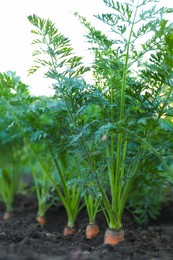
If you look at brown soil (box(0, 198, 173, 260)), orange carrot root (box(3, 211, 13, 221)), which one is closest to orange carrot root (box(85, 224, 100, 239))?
brown soil (box(0, 198, 173, 260))

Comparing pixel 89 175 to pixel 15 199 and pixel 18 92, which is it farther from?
pixel 15 199

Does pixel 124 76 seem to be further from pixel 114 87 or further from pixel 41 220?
pixel 41 220

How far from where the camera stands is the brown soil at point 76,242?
77.6 inches

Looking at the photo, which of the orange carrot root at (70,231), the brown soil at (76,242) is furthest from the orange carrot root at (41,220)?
the orange carrot root at (70,231)

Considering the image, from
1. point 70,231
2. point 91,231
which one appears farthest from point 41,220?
point 91,231

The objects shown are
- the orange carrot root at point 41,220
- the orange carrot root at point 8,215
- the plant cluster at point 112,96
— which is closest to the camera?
the plant cluster at point 112,96

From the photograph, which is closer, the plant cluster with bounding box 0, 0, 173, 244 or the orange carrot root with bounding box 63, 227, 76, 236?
the plant cluster with bounding box 0, 0, 173, 244

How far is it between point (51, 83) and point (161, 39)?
0.70 m

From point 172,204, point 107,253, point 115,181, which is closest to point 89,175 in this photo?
point 115,181

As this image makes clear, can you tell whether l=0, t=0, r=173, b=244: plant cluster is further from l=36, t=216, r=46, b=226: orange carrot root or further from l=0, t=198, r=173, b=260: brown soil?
l=36, t=216, r=46, b=226: orange carrot root

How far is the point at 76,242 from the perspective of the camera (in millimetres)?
2652

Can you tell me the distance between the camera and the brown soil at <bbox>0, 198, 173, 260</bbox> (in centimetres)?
197

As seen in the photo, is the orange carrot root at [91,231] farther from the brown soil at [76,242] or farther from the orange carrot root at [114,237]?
the orange carrot root at [114,237]

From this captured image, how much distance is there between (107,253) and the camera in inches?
84.6
